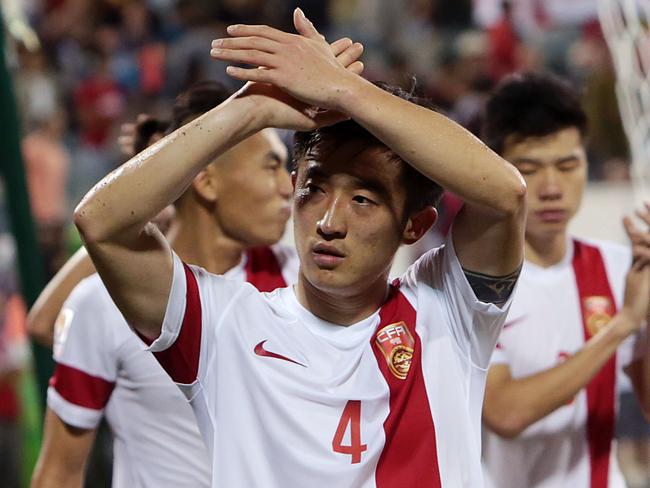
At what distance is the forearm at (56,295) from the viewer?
3266 mm

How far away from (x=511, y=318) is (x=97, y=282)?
1.16 meters


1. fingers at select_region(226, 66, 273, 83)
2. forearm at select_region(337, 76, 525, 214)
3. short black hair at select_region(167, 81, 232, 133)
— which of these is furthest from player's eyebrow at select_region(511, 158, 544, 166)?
fingers at select_region(226, 66, 273, 83)

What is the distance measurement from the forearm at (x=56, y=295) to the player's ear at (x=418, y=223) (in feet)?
4.23

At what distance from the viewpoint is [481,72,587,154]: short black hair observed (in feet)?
10.7

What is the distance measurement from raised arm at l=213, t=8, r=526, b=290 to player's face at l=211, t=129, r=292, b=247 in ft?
3.31

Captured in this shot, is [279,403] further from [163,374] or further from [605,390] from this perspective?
[605,390]

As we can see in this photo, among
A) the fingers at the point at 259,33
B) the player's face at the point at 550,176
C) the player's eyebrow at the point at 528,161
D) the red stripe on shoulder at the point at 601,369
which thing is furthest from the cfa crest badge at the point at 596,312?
the fingers at the point at 259,33

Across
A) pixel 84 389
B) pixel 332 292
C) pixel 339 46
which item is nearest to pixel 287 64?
pixel 339 46

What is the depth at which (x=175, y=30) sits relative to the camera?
9.62m

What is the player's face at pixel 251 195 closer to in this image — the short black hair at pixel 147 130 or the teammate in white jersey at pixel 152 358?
the teammate in white jersey at pixel 152 358

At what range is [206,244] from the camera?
307 centimetres

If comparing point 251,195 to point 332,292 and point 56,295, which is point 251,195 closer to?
point 56,295

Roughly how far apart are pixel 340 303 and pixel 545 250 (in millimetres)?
1285

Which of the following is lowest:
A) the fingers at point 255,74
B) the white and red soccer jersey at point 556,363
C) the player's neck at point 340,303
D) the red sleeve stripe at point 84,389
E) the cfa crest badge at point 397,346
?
the red sleeve stripe at point 84,389
